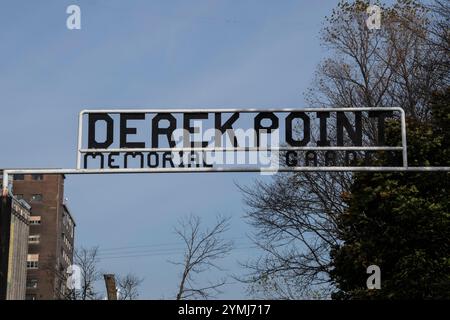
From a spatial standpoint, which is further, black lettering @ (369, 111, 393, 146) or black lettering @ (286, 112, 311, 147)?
black lettering @ (369, 111, 393, 146)

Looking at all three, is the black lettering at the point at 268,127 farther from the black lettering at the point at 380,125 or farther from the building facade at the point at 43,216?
the building facade at the point at 43,216

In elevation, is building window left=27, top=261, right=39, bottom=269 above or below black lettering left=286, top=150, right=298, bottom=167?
below

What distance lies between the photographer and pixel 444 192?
1822 cm

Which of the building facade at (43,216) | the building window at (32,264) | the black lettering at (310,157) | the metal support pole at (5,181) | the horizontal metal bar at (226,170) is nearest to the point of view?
the horizontal metal bar at (226,170)

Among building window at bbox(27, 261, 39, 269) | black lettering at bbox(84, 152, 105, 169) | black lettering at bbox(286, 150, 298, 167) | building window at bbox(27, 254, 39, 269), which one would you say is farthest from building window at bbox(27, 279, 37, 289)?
black lettering at bbox(286, 150, 298, 167)

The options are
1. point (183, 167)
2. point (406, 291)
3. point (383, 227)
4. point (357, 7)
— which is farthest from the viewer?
point (357, 7)

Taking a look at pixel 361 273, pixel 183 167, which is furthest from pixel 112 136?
pixel 361 273

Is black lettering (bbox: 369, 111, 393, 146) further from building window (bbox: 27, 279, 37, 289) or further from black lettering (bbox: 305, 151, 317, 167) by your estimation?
building window (bbox: 27, 279, 37, 289)

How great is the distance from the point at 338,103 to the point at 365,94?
1.00 metres

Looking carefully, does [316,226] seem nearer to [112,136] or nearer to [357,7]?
[357,7]

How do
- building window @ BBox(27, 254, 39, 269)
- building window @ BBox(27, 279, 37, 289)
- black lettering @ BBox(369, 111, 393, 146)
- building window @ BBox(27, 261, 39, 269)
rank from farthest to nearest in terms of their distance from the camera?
building window @ BBox(27, 254, 39, 269), building window @ BBox(27, 261, 39, 269), building window @ BBox(27, 279, 37, 289), black lettering @ BBox(369, 111, 393, 146)

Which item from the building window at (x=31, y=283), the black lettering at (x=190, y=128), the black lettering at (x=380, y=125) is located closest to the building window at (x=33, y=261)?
the building window at (x=31, y=283)

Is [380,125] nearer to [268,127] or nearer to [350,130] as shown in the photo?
[350,130]

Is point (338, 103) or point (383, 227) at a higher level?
point (338, 103)
